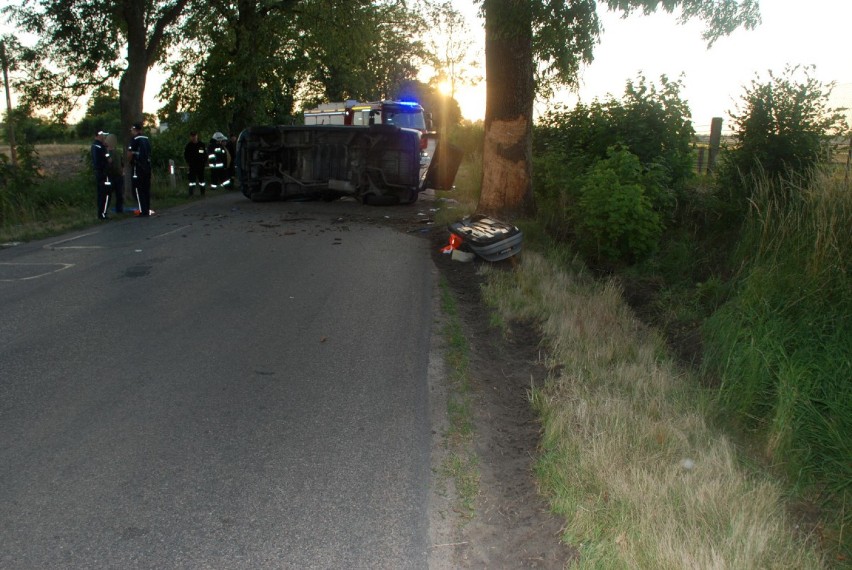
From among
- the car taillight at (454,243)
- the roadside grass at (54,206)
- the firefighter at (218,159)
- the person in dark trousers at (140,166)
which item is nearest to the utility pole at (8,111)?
the roadside grass at (54,206)

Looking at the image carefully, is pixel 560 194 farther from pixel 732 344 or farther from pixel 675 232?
pixel 732 344

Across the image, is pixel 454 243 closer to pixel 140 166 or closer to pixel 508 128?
pixel 508 128

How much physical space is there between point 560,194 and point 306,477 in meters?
10.4

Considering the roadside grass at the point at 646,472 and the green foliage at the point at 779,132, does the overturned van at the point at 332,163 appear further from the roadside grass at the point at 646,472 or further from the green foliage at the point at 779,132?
the roadside grass at the point at 646,472

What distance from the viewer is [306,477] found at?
441 cm

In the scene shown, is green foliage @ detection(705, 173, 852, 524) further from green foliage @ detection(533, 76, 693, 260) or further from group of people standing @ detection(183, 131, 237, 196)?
group of people standing @ detection(183, 131, 237, 196)

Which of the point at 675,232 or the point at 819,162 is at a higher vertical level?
the point at 819,162

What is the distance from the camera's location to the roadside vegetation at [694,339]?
3951 mm

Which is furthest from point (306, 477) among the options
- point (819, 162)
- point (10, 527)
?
point (819, 162)

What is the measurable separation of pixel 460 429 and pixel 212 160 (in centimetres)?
1999

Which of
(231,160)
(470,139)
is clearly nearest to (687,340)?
(231,160)

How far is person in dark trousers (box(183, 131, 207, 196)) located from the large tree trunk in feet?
34.6

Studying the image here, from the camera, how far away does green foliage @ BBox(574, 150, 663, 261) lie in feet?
35.6

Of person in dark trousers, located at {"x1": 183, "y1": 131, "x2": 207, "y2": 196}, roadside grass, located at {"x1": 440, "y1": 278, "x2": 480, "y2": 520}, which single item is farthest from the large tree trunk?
person in dark trousers, located at {"x1": 183, "y1": 131, "x2": 207, "y2": 196}
